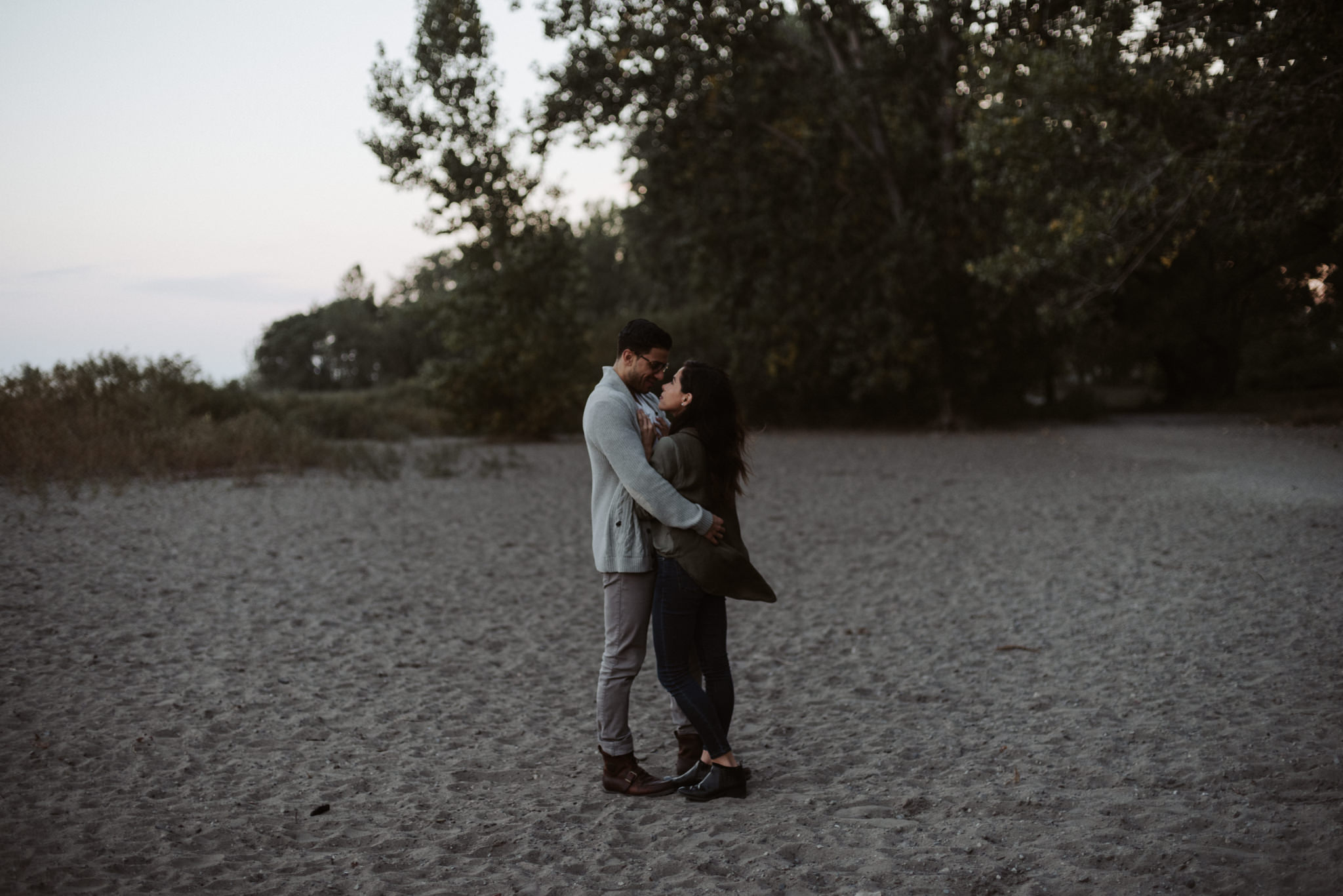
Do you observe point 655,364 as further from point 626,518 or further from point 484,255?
point 484,255

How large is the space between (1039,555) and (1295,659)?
11.9 feet

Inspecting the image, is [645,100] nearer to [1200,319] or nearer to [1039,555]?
[1039,555]

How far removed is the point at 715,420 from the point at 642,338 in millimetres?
405

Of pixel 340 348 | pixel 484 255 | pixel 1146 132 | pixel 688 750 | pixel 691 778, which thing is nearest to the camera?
pixel 691 778

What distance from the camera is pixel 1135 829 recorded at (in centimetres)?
335

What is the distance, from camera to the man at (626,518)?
350 centimetres

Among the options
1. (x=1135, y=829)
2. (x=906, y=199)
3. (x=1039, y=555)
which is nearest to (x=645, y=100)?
(x=906, y=199)

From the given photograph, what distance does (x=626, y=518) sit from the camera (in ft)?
12.1

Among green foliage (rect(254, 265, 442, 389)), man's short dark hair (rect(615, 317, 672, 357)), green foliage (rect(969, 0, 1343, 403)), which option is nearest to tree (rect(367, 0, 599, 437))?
green foliage (rect(969, 0, 1343, 403))

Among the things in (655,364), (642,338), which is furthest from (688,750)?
(642,338)

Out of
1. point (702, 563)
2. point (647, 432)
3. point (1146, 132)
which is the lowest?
point (702, 563)

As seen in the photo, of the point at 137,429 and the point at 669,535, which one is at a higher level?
the point at 137,429

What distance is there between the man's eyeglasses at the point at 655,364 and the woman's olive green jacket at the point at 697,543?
246 mm

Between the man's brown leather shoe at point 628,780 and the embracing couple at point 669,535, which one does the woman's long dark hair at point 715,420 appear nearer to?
the embracing couple at point 669,535
